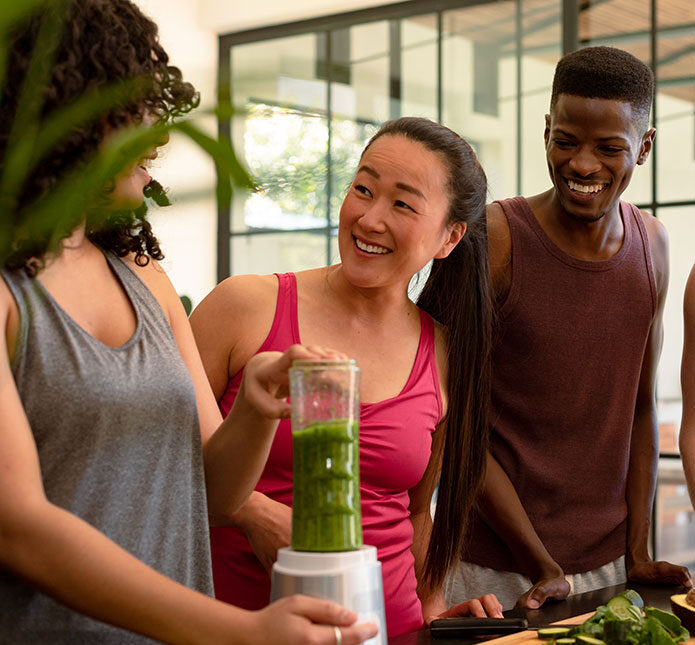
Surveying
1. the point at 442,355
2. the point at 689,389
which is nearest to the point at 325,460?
the point at 442,355

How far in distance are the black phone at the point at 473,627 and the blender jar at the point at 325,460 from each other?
474 millimetres

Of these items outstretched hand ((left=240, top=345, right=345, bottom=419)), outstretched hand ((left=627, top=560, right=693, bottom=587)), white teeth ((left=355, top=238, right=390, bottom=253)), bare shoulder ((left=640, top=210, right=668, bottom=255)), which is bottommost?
outstretched hand ((left=627, top=560, right=693, bottom=587))

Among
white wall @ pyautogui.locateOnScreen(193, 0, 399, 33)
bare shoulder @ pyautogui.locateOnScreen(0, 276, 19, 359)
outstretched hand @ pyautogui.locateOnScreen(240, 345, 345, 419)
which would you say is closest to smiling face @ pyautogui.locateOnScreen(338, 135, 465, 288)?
outstretched hand @ pyautogui.locateOnScreen(240, 345, 345, 419)

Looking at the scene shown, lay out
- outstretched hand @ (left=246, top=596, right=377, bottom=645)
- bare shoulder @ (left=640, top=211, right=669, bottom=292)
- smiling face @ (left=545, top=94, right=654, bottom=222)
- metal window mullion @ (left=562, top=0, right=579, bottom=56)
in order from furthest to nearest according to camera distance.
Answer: metal window mullion @ (left=562, top=0, right=579, bottom=56)
bare shoulder @ (left=640, top=211, right=669, bottom=292)
smiling face @ (left=545, top=94, right=654, bottom=222)
outstretched hand @ (left=246, top=596, right=377, bottom=645)

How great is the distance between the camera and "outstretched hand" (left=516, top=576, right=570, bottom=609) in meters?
1.69

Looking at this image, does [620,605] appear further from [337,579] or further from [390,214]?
[390,214]

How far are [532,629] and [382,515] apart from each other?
1.08ft

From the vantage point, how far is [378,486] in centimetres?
169

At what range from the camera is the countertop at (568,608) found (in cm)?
141

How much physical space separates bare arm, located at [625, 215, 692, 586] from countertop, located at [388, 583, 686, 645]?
207 millimetres

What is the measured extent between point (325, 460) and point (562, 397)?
117 centimetres

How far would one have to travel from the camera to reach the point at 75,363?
105cm

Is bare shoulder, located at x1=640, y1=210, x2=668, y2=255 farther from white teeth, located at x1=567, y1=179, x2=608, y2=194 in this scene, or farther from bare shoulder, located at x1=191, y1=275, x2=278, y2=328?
bare shoulder, located at x1=191, y1=275, x2=278, y2=328

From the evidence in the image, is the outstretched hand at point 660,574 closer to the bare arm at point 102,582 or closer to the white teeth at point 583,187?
the white teeth at point 583,187
